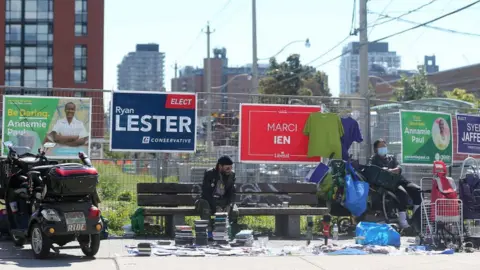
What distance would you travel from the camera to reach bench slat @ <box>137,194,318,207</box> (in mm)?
12578

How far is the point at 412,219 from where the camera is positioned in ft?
45.3

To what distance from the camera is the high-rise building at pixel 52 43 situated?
254 ft

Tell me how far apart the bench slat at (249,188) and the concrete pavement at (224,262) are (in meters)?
1.97

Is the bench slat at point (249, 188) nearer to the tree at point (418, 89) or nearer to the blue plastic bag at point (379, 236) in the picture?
the blue plastic bag at point (379, 236)

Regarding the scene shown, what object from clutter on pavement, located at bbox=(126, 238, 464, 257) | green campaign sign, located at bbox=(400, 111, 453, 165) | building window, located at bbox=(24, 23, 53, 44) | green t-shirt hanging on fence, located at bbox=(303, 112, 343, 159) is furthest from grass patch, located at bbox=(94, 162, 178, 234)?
building window, located at bbox=(24, 23, 53, 44)

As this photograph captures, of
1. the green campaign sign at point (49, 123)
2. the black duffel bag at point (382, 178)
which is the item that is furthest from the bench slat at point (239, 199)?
the green campaign sign at point (49, 123)

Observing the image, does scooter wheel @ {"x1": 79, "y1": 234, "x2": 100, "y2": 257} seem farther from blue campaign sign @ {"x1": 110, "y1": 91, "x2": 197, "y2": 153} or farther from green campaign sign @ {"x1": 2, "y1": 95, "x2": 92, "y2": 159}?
blue campaign sign @ {"x1": 110, "y1": 91, "x2": 197, "y2": 153}

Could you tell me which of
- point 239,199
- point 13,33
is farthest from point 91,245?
point 13,33

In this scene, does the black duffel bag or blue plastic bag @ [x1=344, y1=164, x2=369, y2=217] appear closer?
blue plastic bag @ [x1=344, y1=164, x2=369, y2=217]

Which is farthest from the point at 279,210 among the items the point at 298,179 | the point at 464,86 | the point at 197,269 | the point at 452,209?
the point at 464,86

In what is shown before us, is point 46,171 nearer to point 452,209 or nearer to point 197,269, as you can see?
point 197,269

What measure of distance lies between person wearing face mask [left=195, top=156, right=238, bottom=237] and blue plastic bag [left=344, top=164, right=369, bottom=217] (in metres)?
2.35

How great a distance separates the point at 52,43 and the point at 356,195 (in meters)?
69.6

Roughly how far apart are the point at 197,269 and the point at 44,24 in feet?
241
